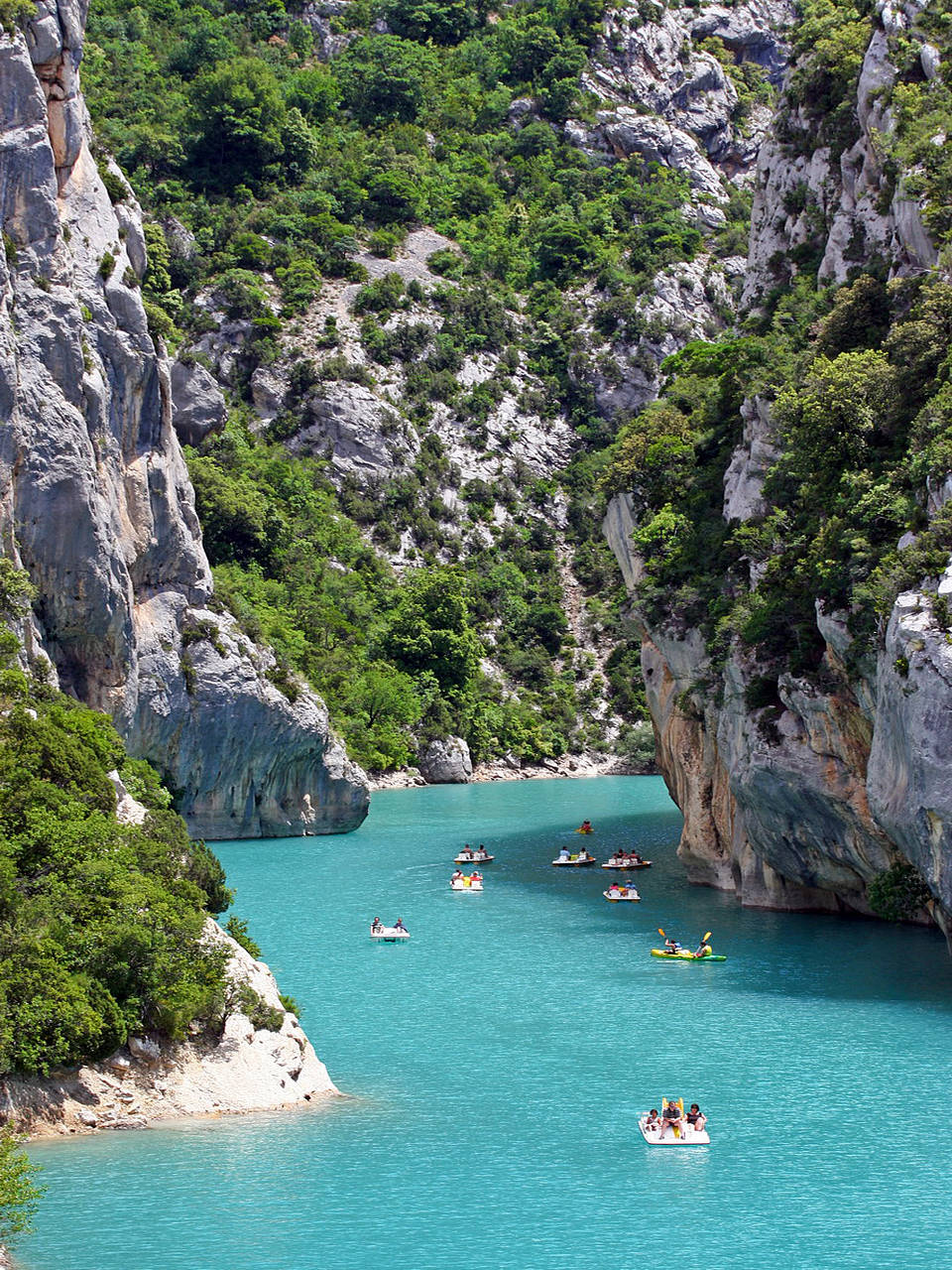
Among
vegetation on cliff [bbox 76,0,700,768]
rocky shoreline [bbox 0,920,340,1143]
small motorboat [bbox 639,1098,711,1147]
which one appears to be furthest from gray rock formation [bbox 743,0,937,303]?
vegetation on cliff [bbox 76,0,700,768]

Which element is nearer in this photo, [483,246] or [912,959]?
[912,959]

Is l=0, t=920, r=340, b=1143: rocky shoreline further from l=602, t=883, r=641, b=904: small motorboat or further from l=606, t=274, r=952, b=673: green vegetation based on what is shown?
l=602, t=883, r=641, b=904: small motorboat

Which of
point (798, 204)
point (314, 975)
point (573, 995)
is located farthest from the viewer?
point (798, 204)

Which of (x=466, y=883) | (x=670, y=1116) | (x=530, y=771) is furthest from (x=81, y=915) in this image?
(x=530, y=771)

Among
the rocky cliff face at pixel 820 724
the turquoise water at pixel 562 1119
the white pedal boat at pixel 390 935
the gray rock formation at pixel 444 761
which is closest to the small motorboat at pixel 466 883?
the turquoise water at pixel 562 1119

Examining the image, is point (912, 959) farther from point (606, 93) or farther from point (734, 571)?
point (606, 93)

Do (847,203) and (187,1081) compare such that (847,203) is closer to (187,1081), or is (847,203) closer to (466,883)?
(466,883)

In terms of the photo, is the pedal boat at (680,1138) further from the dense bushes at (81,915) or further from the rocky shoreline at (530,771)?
the rocky shoreline at (530,771)

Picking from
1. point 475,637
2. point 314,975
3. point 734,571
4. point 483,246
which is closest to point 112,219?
point 734,571
